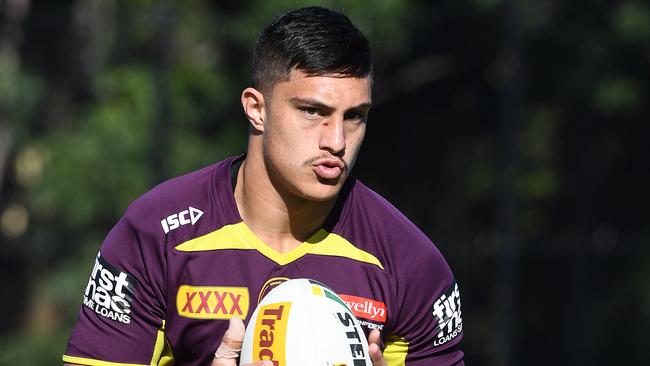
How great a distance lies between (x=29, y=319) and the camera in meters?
13.6

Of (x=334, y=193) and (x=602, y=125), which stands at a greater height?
(x=334, y=193)

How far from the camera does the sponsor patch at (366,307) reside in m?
4.30

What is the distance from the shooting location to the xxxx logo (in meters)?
4.23

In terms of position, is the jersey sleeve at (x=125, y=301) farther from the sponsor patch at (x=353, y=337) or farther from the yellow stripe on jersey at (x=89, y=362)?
the sponsor patch at (x=353, y=337)

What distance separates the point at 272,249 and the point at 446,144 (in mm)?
9692

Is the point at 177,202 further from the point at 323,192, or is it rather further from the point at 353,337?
the point at 353,337

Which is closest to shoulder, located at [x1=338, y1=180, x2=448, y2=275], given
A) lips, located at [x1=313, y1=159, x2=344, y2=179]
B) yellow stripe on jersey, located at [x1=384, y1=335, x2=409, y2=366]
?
yellow stripe on jersey, located at [x1=384, y1=335, x2=409, y2=366]

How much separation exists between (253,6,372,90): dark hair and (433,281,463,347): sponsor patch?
820 mm

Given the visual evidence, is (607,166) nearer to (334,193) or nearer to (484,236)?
(484,236)

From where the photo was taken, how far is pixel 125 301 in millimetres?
4207

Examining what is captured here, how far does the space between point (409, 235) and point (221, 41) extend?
9.67 m

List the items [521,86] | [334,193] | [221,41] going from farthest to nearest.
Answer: [221,41] < [521,86] < [334,193]

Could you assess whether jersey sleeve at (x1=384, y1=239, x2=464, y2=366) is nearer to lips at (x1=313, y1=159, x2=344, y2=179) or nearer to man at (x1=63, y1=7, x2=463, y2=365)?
man at (x1=63, y1=7, x2=463, y2=365)

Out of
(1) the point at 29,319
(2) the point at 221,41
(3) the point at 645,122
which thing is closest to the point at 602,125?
(3) the point at 645,122
